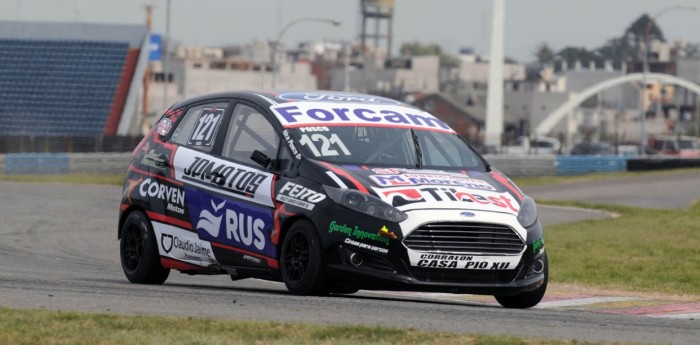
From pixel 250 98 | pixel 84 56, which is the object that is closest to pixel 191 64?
pixel 84 56

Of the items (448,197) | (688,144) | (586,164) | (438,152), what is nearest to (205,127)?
(438,152)

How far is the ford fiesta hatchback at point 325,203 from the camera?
9875 mm

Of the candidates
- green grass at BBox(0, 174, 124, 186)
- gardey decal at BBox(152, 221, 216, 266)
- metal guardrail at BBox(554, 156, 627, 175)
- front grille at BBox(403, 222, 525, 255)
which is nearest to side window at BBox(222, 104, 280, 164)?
gardey decal at BBox(152, 221, 216, 266)

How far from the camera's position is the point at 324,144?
35.2ft

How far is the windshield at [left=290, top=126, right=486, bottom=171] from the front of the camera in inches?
420

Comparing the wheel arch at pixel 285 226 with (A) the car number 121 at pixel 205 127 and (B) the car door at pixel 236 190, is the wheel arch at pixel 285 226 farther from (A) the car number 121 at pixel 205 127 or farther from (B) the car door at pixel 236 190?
(A) the car number 121 at pixel 205 127

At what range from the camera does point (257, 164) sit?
35.6ft

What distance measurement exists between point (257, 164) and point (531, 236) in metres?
2.19

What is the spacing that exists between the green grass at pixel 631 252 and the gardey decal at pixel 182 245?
5.21 m

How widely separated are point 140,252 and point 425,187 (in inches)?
127

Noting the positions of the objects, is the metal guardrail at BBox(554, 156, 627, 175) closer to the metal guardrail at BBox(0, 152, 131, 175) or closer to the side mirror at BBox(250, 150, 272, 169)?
the metal guardrail at BBox(0, 152, 131, 175)

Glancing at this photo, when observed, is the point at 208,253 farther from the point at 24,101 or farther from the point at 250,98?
the point at 24,101

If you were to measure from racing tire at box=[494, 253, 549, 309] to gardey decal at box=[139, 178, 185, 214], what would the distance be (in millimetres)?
2754

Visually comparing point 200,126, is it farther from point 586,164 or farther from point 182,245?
point 586,164
